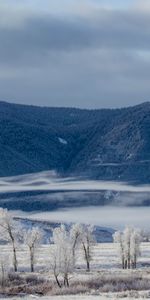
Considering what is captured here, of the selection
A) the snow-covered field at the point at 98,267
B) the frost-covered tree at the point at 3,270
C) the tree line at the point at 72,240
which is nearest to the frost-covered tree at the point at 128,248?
the tree line at the point at 72,240

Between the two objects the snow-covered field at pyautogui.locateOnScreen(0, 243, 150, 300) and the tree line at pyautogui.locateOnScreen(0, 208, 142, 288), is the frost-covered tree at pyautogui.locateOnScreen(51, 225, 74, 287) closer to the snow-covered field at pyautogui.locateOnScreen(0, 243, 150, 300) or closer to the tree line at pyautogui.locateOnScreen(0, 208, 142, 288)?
the tree line at pyautogui.locateOnScreen(0, 208, 142, 288)

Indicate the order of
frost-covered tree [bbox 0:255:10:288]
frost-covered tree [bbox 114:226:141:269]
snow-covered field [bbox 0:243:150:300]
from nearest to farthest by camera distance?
snow-covered field [bbox 0:243:150:300] < frost-covered tree [bbox 0:255:10:288] < frost-covered tree [bbox 114:226:141:269]

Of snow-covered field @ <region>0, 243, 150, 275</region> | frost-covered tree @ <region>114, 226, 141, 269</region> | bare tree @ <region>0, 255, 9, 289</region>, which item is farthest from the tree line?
bare tree @ <region>0, 255, 9, 289</region>

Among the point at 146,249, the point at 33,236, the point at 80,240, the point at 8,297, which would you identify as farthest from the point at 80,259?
the point at 8,297

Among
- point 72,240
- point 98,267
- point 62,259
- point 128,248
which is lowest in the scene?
point 98,267

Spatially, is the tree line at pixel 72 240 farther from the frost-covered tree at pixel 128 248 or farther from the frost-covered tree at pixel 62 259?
the frost-covered tree at pixel 62 259

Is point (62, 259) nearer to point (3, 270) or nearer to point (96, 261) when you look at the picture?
point (3, 270)

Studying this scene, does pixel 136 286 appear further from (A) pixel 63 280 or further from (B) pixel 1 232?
(B) pixel 1 232

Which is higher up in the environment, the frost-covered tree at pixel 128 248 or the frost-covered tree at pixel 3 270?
the frost-covered tree at pixel 128 248

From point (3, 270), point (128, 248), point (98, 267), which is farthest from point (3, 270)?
point (128, 248)
